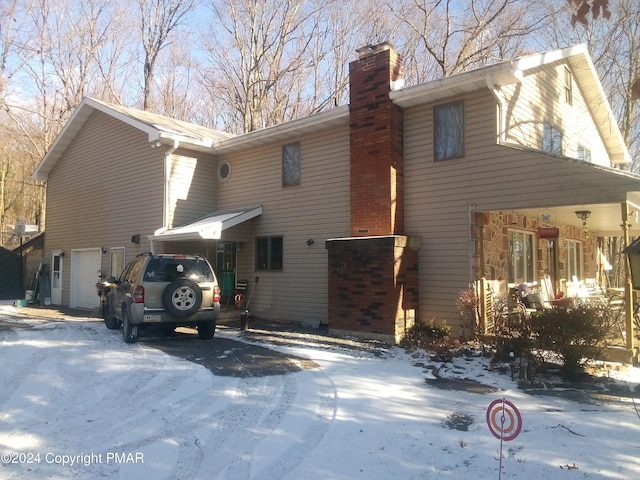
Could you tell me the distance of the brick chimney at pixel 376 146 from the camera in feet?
34.4

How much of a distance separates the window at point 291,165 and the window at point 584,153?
848 centimetres

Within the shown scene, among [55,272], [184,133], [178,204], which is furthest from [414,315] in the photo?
[55,272]

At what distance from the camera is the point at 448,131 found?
10.3 meters

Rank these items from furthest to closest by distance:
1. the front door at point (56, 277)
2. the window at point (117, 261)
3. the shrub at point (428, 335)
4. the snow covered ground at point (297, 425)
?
1. the front door at point (56, 277)
2. the window at point (117, 261)
3. the shrub at point (428, 335)
4. the snow covered ground at point (297, 425)

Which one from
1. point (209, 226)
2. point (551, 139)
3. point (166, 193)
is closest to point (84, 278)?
point (166, 193)

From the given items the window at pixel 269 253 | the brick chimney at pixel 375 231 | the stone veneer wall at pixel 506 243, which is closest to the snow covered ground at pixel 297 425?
the brick chimney at pixel 375 231

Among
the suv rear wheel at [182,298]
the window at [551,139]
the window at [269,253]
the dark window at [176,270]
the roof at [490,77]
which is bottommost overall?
the suv rear wheel at [182,298]

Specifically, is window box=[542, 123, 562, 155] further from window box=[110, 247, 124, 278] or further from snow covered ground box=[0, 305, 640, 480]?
window box=[110, 247, 124, 278]

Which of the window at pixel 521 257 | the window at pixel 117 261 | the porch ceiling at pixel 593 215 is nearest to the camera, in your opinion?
the porch ceiling at pixel 593 215

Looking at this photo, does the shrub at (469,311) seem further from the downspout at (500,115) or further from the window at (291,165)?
the window at (291,165)

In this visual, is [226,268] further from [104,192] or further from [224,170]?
[104,192]

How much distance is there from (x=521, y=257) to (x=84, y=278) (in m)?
14.6

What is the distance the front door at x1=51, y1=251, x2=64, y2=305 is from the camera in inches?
722

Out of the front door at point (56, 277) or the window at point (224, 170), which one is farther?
the front door at point (56, 277)
